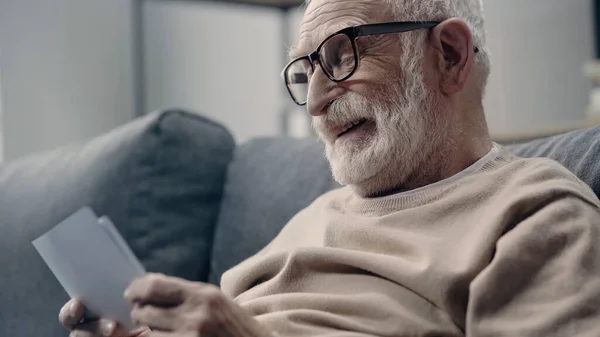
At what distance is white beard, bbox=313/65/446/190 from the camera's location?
112 centimetres

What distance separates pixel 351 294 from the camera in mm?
998

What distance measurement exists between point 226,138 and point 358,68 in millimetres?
708

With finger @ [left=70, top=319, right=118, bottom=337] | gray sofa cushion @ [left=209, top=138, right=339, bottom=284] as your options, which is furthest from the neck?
finger @ [left=70, top=319, right=118, bottom=337]

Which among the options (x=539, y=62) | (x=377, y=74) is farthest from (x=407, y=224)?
(x=539, y=62)

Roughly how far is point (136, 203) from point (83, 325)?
0.57 m

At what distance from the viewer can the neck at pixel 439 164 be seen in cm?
113

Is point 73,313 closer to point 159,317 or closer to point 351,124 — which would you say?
point 159,317

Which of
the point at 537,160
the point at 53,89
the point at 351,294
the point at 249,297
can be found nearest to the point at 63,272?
the point at 249,297

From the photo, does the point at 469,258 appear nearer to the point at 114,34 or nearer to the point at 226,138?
the point at 226,138

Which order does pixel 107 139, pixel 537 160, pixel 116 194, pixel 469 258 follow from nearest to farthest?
pixel 469 258
pixel 537 160
pixel 116 194
pixel 107 139

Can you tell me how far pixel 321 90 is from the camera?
3.79 feet

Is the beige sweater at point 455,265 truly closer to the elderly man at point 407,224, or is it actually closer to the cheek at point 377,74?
the elderly man at point 407,224

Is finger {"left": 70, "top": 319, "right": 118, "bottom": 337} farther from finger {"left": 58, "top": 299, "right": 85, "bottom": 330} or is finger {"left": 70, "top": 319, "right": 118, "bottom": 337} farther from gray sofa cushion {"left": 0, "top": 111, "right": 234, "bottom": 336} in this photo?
gray sofa cushion {"left": 0, "top": 111, "right": 234, "bottom": 336}

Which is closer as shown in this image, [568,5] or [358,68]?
[358,68]
